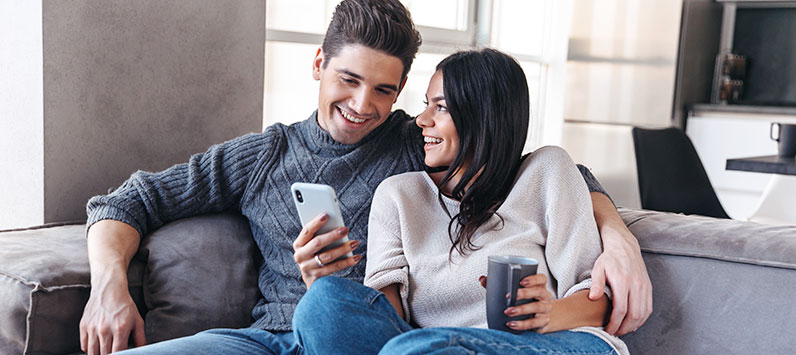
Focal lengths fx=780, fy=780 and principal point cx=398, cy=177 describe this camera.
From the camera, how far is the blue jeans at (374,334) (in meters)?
1.11

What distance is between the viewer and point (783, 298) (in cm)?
136

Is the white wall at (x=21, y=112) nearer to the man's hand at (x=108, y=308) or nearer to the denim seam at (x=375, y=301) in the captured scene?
the man's hand at (x=108, y=308)

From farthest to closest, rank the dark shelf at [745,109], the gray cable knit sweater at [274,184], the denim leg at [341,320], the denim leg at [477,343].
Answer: the dark shelf at [745,109]
the gray cable knit sweater at [274,184]
the denim leg at [341,320]
the denim leg at [477,343]

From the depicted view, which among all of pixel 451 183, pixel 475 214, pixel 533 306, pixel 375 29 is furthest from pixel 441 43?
pixel 533 306

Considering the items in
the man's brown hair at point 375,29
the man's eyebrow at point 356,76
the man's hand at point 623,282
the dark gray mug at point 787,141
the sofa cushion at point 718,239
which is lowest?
the man's hand at point 623,282

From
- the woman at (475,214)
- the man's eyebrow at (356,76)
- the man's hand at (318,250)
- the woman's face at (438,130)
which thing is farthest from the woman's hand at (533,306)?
the man's eyebrow at (356,76)

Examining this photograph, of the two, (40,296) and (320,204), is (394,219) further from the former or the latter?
(40,296)

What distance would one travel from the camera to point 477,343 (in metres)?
1.11

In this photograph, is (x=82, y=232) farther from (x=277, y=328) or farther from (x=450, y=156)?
(x=450, y=156)

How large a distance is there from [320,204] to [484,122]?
374 millimetres

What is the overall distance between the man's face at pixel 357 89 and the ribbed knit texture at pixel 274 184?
0.19ft

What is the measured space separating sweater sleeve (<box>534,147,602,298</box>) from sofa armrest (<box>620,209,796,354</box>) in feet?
0.56

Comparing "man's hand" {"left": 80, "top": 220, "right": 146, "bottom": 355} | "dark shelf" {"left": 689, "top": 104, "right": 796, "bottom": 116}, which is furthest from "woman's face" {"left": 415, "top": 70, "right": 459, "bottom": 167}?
"dark shelf" {"left": 689, "top": 104, "right": 796, "bottom": 116}

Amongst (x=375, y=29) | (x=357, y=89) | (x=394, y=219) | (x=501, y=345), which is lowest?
(x=501, y=345)
